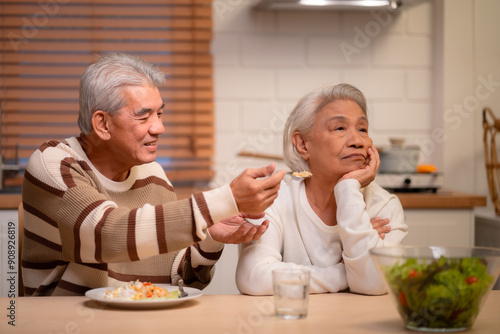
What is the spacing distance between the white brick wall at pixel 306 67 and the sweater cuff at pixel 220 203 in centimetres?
181

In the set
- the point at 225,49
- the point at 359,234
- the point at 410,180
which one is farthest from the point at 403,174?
the point at 359,234

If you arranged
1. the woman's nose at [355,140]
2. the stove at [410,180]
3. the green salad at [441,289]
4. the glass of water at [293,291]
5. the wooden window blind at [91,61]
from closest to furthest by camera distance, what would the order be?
the green salad at [441,289] < the glass of water at [293,291] < the woman's nose at [355,140] < the stove at [410,180] < the wooden window blind at [91,61]

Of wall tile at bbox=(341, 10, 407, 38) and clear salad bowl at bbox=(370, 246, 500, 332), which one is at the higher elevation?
wall tile at bbox=(341, 10, 407, 38)

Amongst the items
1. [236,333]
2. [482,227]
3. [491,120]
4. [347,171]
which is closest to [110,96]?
[347,171]

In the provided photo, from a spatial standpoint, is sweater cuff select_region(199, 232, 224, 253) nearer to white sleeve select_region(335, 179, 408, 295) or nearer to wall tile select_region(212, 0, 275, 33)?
white sleeve select_region(335, 179, 408, 295)

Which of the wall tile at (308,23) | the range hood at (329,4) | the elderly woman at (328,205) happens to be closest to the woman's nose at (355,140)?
the elderly woman at (328,205)

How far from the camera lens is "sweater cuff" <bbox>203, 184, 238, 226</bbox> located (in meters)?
1.51

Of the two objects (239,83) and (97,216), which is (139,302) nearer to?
(97,216)

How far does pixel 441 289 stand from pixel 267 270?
567 millimetres

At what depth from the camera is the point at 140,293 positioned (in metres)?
1.50

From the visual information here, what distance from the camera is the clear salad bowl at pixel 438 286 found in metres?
1.24

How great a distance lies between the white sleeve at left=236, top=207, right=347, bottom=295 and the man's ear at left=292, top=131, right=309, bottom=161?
10.9 inches

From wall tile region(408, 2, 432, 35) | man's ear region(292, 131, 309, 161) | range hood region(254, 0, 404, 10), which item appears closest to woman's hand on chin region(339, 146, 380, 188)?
man's ear region(292, 131, 309, 161)

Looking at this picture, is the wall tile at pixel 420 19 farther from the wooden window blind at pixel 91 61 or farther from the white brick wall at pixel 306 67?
the wooden window blind at pixel 91 61
